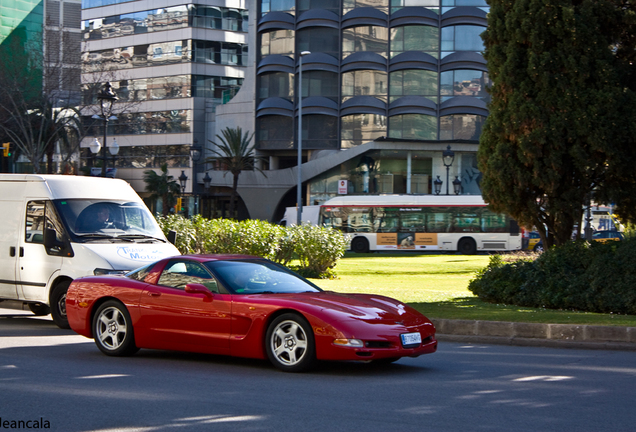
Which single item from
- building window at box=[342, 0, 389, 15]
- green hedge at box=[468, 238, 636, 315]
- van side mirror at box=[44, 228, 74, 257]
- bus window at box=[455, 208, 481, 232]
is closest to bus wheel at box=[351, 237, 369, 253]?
bus window at box=[455, 208, 481, 232]

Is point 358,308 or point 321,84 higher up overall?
point 321,84

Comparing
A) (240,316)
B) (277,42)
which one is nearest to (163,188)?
(277,42)

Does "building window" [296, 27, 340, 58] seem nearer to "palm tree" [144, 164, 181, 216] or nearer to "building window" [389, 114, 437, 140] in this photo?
"building window" [389, 114, 437, 140]

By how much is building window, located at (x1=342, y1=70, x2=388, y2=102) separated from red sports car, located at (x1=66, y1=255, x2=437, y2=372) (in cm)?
5497

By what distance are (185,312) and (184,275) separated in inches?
20.0

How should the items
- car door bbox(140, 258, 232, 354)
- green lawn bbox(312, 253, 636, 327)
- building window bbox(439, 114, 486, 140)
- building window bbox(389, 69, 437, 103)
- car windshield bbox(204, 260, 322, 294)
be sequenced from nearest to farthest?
car door bbox(140, 258, 232, 354) → car windshield bbox(204, 260, 322, 294) → green lawn bbox(312, 253, 636, 327) → building window bbox(439, 114, 486, 140) → building window bbox(389, 69, 437, 103)

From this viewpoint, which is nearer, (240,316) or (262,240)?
(240,316)

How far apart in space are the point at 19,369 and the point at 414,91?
56532 mm

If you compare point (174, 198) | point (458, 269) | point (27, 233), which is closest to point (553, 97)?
point (27, 233)

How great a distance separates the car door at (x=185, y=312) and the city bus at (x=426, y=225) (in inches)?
1378

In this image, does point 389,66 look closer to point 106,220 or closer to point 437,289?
point 437,289

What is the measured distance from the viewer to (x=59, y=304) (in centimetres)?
1197

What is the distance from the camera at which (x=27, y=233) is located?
12.6 meters

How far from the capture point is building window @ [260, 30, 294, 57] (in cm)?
6462
